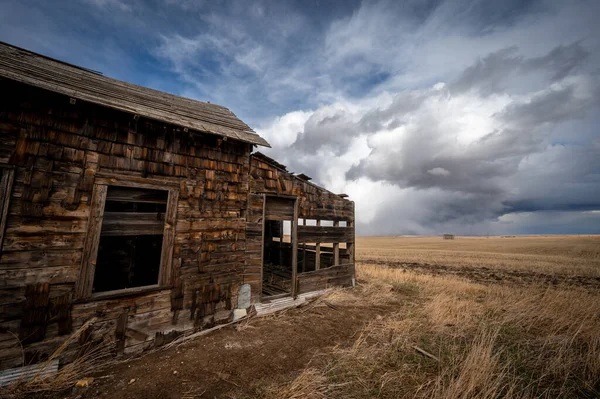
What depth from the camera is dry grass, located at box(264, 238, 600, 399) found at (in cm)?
363

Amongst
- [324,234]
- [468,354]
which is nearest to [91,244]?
[324,234]

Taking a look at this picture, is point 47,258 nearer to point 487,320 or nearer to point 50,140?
point 50,140

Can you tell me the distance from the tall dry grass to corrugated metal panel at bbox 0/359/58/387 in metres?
3.49

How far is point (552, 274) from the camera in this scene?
52.2ft

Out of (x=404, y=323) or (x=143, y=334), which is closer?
(x=143, y=334)

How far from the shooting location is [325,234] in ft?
29.2

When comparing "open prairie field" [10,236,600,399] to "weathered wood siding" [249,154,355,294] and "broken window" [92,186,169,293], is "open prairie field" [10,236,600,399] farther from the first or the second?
"broken window" [92,186,169,293]

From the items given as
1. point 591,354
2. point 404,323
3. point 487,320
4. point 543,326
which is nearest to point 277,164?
point 404,323

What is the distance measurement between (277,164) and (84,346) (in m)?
5.71

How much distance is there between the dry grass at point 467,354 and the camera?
363 cm

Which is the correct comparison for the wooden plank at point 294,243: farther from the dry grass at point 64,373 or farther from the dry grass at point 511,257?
the dry grass at point 511,257

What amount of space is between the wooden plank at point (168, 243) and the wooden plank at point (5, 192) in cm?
223

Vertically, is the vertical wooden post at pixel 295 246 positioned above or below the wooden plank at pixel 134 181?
below

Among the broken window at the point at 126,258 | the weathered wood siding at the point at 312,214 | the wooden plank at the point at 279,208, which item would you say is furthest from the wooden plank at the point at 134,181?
the wooden plank at the point at 279,208
